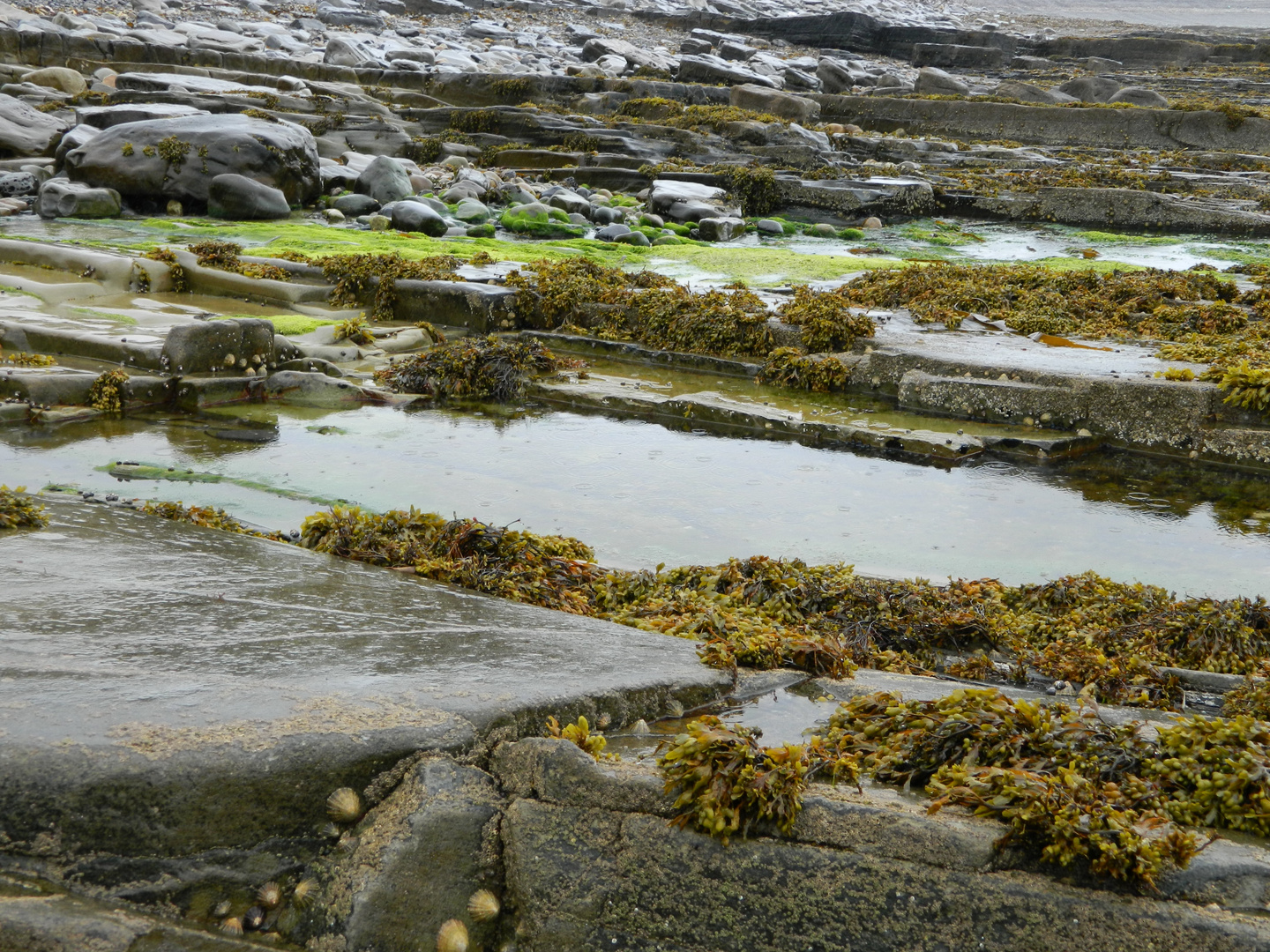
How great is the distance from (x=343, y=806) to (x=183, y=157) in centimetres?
1428

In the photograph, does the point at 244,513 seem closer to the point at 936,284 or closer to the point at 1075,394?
the point at 1075,394

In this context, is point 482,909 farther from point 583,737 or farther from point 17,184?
point 17,184

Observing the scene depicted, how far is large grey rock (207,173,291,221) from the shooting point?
46.9 feet

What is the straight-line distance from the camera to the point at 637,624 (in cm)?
379

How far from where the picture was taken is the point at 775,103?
26.4 metres

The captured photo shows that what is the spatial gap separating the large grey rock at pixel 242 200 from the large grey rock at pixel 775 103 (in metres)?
14.5

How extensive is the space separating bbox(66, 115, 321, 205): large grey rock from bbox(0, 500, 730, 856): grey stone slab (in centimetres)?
1225

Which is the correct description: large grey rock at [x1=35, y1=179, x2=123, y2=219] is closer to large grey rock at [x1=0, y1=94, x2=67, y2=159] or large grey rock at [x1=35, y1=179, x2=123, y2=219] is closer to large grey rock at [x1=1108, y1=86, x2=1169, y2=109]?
large grey rock at [x1=0, y1=94, x2=67, y2=159]

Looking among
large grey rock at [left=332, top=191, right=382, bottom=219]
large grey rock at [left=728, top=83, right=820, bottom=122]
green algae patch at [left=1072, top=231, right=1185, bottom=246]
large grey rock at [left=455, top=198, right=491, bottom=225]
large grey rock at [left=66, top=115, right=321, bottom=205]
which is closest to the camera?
large grey rock at [left=66, top=115, right=321, bottom=205]

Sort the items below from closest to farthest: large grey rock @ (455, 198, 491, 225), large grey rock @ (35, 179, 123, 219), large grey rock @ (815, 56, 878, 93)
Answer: large grey rock @ (35, 179, 123, 219)
large grey rock @ (455, 198, 491, 225)
large grey rock @ (815, 56, 878, 93)

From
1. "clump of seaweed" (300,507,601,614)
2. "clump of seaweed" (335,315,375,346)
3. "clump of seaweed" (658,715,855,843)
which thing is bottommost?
"clump of seaweed" (335,315,375,346)

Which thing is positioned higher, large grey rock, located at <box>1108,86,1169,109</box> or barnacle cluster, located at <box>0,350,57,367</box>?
large grey rock, located at <box>1108,86,1169,109</box>

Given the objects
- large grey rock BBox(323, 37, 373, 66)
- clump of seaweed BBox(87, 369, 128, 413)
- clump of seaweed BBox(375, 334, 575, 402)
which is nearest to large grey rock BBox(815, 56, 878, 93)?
large grey rock BBox(323, 37, 373, 66)

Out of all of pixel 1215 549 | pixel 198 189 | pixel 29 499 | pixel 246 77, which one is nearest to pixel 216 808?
pixel 29 499
